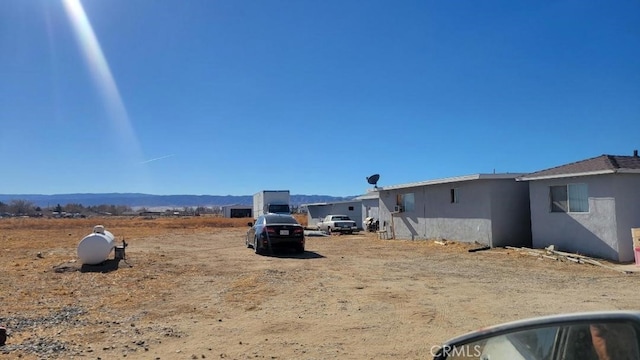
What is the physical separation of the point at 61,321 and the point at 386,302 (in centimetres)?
570

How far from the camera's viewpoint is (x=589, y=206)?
16.3m

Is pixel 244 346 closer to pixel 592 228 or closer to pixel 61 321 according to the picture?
pixel 61 321

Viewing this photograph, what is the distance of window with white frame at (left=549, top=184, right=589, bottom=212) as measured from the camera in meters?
16.7

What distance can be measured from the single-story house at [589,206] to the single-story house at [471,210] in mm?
1757

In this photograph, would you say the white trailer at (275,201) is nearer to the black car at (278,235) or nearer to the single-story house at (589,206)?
the black car at (278,235)

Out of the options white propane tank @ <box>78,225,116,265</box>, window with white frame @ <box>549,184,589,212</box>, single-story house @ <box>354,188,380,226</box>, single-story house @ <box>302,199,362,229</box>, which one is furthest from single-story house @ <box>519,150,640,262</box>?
single-story house @ <box>302,199,362,229</box>

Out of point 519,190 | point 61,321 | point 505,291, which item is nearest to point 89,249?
point 61,321

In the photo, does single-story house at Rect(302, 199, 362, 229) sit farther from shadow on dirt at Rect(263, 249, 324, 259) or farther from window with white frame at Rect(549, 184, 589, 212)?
window with white frame at Rect(549, 184, 589, 212)

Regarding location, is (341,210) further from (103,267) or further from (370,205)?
(103,267)

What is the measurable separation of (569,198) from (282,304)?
13142 millimetres

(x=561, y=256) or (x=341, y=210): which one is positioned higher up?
(x=341, y=210)

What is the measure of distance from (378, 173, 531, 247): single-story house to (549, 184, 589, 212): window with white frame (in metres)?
2.81

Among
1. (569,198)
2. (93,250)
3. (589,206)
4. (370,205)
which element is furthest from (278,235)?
(370,205)

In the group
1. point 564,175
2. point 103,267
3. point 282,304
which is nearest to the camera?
point 282,304
